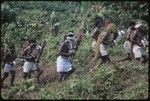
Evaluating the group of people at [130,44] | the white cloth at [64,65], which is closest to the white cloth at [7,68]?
the white cloth at [64,65]

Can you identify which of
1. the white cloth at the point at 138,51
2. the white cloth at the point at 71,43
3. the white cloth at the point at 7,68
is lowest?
the white cloth at the point at 7,68

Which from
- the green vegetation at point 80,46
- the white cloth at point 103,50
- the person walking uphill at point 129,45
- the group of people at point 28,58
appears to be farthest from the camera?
the group of people at point 28,58

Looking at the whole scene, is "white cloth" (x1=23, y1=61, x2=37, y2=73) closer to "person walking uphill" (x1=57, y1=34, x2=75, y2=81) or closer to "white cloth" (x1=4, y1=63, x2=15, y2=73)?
"white cloth" (x1=4, y1=63, x2=15, y2=73)

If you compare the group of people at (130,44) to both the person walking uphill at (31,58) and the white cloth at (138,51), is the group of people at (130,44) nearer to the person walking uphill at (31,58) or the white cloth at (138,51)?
the white cloth at (138,51)

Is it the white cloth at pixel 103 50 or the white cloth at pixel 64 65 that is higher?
the white cloth at pixel 103 50

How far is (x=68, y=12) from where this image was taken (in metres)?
24.9

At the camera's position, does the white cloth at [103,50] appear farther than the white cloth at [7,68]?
No

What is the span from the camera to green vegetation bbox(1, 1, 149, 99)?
11.4m

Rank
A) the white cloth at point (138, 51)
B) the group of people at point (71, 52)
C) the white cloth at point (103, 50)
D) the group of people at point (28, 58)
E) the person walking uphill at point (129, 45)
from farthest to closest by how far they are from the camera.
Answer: the group of people at point (28, 58) < the white cloth at point (103, 50) < the person walking uphill at point (129, 45) < the group of people at point (71, 52) < the white cloth at point (138, 51)

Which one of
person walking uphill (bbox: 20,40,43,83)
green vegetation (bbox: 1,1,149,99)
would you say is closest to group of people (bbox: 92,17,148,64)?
green vegetation (bbox: 1,1,149,99)

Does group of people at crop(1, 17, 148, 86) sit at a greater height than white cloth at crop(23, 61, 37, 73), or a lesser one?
greater

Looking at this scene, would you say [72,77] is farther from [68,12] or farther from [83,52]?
[68,12]

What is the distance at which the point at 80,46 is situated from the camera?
17125 millimetres

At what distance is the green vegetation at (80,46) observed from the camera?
11391mm
